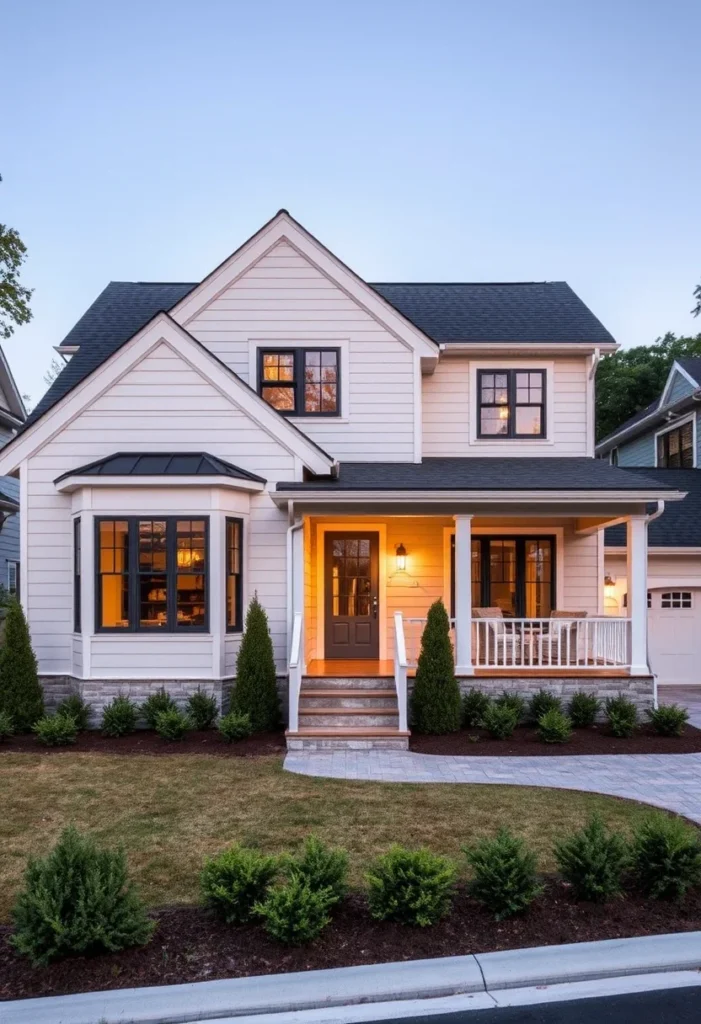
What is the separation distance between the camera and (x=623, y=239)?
113 m

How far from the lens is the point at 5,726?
1020 cm

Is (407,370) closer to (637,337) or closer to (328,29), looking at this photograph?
(328,29)

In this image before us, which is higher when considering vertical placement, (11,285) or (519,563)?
(11,285)

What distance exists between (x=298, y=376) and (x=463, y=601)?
5.07 m

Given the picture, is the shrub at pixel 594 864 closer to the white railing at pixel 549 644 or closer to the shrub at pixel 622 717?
the shrub at pixel 622 717

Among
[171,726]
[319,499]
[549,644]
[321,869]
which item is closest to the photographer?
[321,869]

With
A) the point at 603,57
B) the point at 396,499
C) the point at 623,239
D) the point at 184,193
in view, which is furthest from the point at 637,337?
the point at 396,499

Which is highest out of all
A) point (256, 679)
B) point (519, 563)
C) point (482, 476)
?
point (482, 476)

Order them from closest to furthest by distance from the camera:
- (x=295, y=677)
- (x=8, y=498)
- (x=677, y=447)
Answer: (x=295, y=677)
(x=8, y=498)
(x=677, y=447)

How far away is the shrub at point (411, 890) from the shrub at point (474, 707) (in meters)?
6.48

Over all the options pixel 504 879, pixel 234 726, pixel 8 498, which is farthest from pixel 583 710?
pixel 8 498

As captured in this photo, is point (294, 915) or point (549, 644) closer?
point (294, 915)

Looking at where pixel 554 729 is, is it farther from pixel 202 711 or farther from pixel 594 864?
pixel 594 864

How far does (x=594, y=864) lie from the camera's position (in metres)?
4.80
